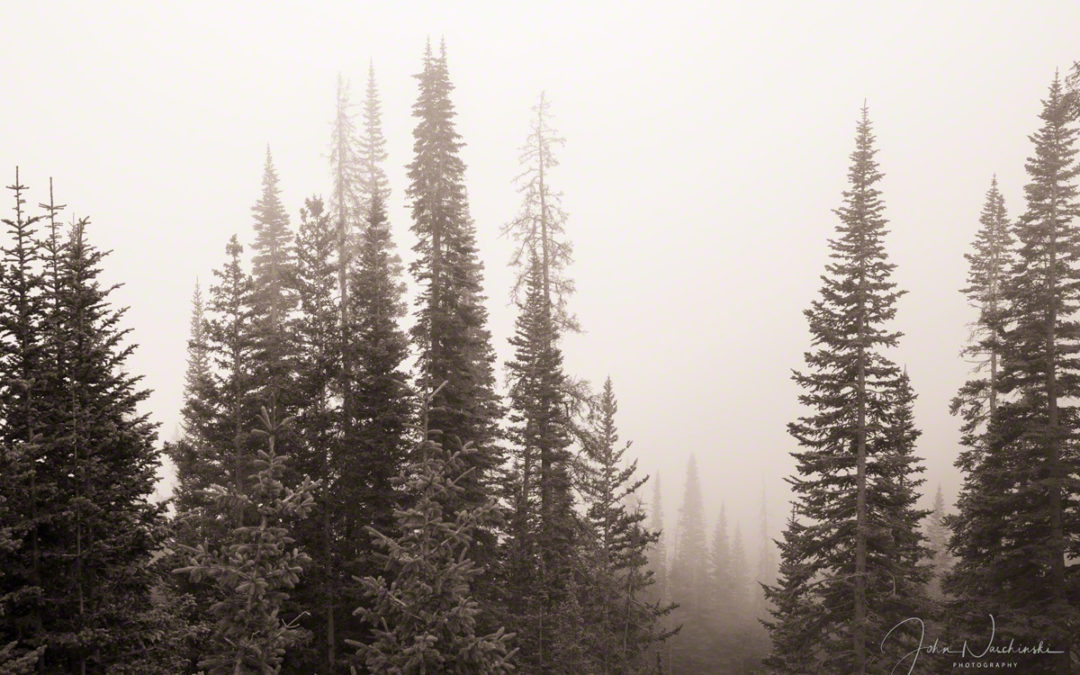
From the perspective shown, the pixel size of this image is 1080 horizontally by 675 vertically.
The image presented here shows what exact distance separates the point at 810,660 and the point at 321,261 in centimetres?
2765

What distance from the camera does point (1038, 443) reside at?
70.8 feet

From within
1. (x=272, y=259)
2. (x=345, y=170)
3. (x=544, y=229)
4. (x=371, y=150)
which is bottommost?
(x=544, y=229)

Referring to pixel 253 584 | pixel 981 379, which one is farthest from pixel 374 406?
pixel 981 379

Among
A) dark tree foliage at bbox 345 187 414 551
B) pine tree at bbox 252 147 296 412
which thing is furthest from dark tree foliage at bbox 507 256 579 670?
pine tree at bbox 252 147 296 412

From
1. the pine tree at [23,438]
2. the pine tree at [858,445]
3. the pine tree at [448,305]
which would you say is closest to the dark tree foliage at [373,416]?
the pine tree at [448,305]

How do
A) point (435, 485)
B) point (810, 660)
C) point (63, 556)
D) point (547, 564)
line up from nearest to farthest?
1. point (63, 556)
2. point (435, 485)
3. point (547, 564)
4. point (810, 660)

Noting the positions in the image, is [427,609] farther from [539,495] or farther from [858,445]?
[858,445]

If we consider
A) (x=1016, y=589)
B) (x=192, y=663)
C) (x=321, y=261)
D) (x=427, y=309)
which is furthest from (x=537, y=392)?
(x=1016, y=589)

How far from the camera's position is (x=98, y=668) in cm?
1309

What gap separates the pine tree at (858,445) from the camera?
71.1 feet

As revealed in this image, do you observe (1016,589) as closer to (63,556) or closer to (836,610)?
(836,610)

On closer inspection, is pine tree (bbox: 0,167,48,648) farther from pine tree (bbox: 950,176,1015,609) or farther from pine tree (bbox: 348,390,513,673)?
pine tree (bbox: 950,176,1015,609)

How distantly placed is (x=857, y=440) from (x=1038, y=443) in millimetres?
6097

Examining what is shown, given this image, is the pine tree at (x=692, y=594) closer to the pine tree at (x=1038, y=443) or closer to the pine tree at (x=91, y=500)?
the pine tree at (x=1038, y=443)
